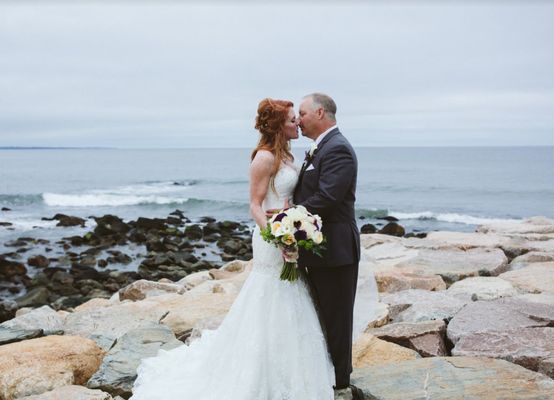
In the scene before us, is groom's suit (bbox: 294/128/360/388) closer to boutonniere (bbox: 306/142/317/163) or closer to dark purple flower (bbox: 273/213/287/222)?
boutonniere (bbox: 306/142/317/163)

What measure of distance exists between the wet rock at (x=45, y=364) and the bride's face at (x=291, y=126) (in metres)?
3.09

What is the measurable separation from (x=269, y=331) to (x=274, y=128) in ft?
5.37

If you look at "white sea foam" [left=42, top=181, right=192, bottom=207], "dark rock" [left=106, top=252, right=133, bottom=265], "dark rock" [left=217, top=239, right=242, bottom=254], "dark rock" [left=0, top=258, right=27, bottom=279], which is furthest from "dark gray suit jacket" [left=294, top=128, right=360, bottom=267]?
"white sea foam" [left=42, top=181, right=192, bottom=207]

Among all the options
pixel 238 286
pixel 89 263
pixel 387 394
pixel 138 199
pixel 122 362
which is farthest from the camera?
pixel 138 199

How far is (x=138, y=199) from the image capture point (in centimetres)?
3772

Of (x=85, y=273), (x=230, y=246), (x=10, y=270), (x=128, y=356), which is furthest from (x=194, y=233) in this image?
(x=128, y=356)

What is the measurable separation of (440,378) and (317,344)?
3.46ft

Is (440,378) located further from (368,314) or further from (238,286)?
(238,286)

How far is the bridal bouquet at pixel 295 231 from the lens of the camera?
4.00 metres

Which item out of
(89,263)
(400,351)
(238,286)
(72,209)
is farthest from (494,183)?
(400,351)

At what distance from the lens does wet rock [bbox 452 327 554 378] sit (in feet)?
17.0

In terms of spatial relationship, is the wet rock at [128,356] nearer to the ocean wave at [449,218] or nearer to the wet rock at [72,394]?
the wet rock at [72,394]

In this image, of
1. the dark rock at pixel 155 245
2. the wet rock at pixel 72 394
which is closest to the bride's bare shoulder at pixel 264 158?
the wet rock at pixel 72 394

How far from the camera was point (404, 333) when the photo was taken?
6.00 meters
